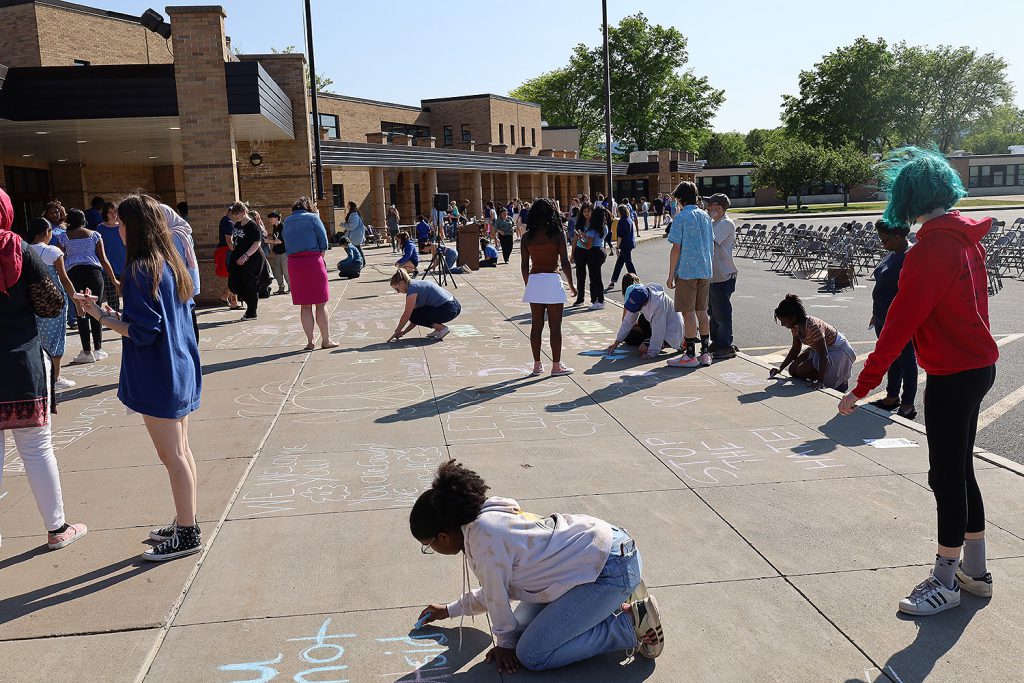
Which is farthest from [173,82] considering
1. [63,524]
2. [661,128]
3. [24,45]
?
[661,128]

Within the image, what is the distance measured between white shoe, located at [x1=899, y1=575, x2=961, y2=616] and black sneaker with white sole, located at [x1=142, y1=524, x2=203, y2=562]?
3.29 meters

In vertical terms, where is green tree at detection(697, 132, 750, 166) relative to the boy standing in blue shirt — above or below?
above

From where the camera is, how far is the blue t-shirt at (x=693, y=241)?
8750 mm

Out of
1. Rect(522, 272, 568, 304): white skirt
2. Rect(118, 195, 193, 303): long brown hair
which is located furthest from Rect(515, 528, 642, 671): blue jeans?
Rect(522, 272, 568, 304): white skirt

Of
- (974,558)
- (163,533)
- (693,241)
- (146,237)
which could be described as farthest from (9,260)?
(693,241)

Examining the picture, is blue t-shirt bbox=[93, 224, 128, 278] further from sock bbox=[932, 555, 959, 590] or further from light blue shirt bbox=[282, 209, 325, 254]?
sock bbox=[932, 555, 959, 590]

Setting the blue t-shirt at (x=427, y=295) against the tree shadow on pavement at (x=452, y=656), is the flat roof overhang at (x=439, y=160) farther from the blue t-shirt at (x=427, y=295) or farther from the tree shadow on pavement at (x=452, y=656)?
the tree shadow on pavement at (x=452, y=656)

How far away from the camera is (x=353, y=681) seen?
3104mm

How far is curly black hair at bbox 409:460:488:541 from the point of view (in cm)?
299

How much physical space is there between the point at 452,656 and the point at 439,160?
37038 mm

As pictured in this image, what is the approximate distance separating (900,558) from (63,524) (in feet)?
13.7

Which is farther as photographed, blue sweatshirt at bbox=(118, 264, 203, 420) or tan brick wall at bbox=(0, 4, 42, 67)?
tan brick wall at bbox=(0, 4, 42, 67)

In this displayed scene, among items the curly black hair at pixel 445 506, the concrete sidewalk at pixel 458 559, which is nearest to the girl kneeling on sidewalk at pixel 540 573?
the curly black hair at pixel 445 506

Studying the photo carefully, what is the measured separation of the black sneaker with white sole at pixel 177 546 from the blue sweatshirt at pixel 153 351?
23.9 inches
